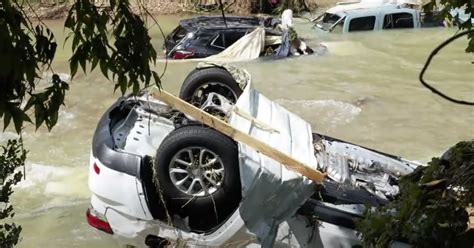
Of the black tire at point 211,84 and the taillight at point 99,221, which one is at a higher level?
the black tire at point 211,84

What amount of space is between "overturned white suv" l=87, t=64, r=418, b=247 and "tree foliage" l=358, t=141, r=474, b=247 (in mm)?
2115

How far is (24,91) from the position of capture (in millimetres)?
2121

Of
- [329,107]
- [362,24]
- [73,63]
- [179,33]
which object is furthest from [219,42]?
[73,63]

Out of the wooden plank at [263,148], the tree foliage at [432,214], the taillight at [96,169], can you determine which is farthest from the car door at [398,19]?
the tree foliage at [432,214]

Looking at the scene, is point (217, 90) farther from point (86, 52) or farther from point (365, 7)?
point (365, 7)

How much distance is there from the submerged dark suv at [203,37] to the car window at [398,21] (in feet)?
14.5

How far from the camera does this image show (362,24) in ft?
59.3

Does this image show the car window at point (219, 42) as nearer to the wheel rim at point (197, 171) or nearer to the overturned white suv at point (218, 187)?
the overturned white suv at point (218, 187)

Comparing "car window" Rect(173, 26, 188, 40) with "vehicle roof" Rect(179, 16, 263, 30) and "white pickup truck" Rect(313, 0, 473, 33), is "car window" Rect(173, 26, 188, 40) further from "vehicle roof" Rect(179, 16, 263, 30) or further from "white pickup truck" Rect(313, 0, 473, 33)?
"white pickup truck" Rect(313, 0, 473, 33)

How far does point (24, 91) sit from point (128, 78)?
0.46 meters

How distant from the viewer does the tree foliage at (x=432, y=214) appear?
9.08 ft

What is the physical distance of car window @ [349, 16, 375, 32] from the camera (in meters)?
18.0

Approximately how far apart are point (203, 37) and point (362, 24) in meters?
5.29

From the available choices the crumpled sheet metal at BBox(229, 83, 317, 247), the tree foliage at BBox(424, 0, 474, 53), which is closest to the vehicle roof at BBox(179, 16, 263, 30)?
the crumpled sheet metal at BBox(229, 83, 317, 247)
